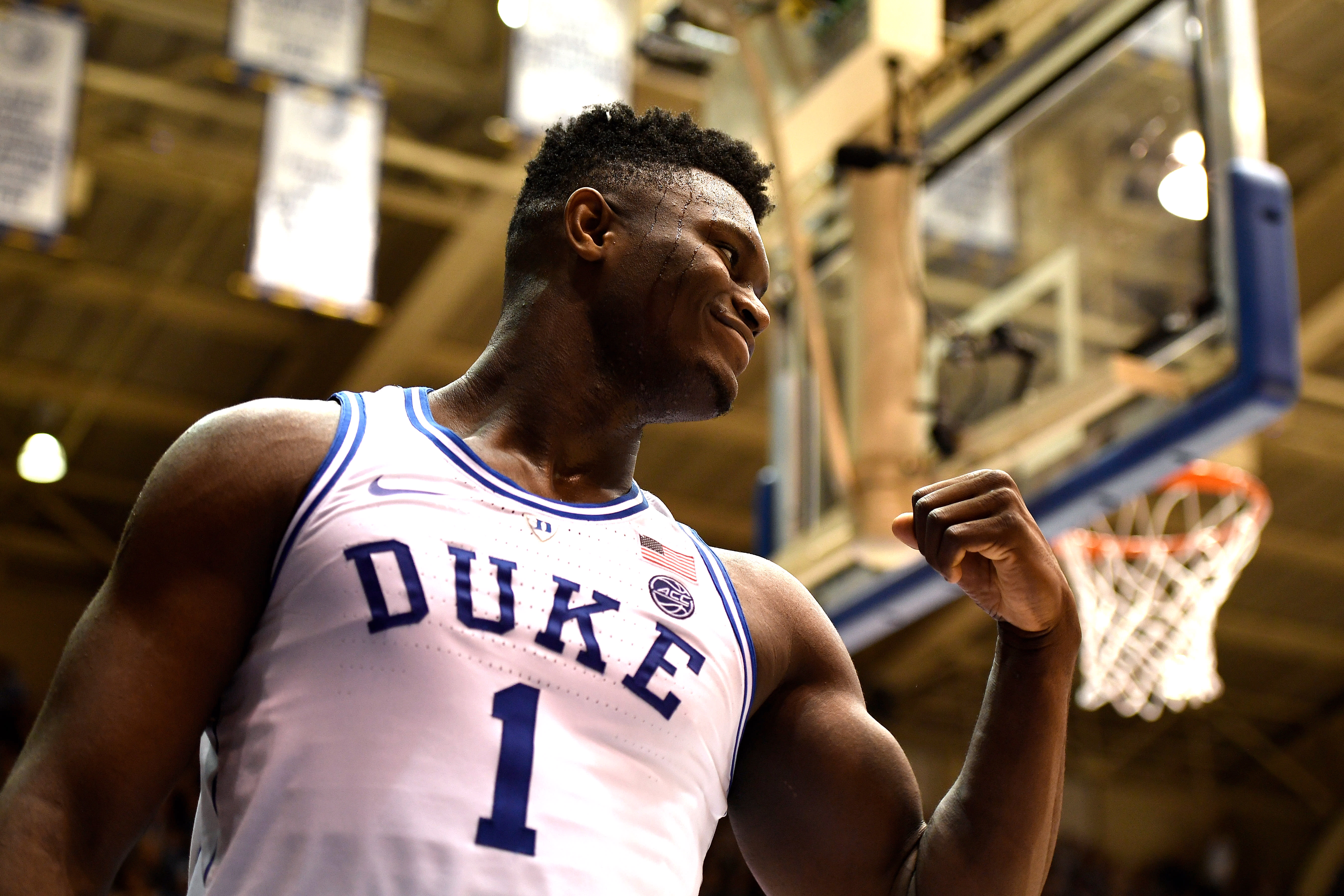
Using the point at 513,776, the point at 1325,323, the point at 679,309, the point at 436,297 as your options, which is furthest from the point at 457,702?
the point at 1325,323

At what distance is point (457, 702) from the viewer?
5.57ft

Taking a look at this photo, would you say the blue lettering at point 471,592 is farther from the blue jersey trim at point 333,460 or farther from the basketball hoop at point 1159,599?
the basketball hoop at point 1159,599

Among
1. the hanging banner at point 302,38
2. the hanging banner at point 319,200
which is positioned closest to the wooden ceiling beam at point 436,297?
the hanging banner at point 319,200

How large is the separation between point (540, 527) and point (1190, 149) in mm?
4071

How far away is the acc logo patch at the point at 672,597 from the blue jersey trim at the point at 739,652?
0.21ft

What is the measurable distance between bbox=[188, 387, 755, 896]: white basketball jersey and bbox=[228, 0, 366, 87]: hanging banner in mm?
6330

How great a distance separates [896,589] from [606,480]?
14.0ft

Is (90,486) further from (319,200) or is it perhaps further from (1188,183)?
(1188,183)

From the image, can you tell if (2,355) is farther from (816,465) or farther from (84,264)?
(816,465)

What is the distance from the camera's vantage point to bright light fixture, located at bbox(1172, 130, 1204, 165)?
17.3 ft

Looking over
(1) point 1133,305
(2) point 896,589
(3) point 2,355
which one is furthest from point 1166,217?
(3) point 2,355

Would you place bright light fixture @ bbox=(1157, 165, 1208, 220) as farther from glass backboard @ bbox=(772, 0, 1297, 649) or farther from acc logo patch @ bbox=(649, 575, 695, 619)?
acc logo patch @ bbox=(649, 575, 695, 619)

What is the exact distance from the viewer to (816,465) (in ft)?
22.5

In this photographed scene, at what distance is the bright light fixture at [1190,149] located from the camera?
5.27m
